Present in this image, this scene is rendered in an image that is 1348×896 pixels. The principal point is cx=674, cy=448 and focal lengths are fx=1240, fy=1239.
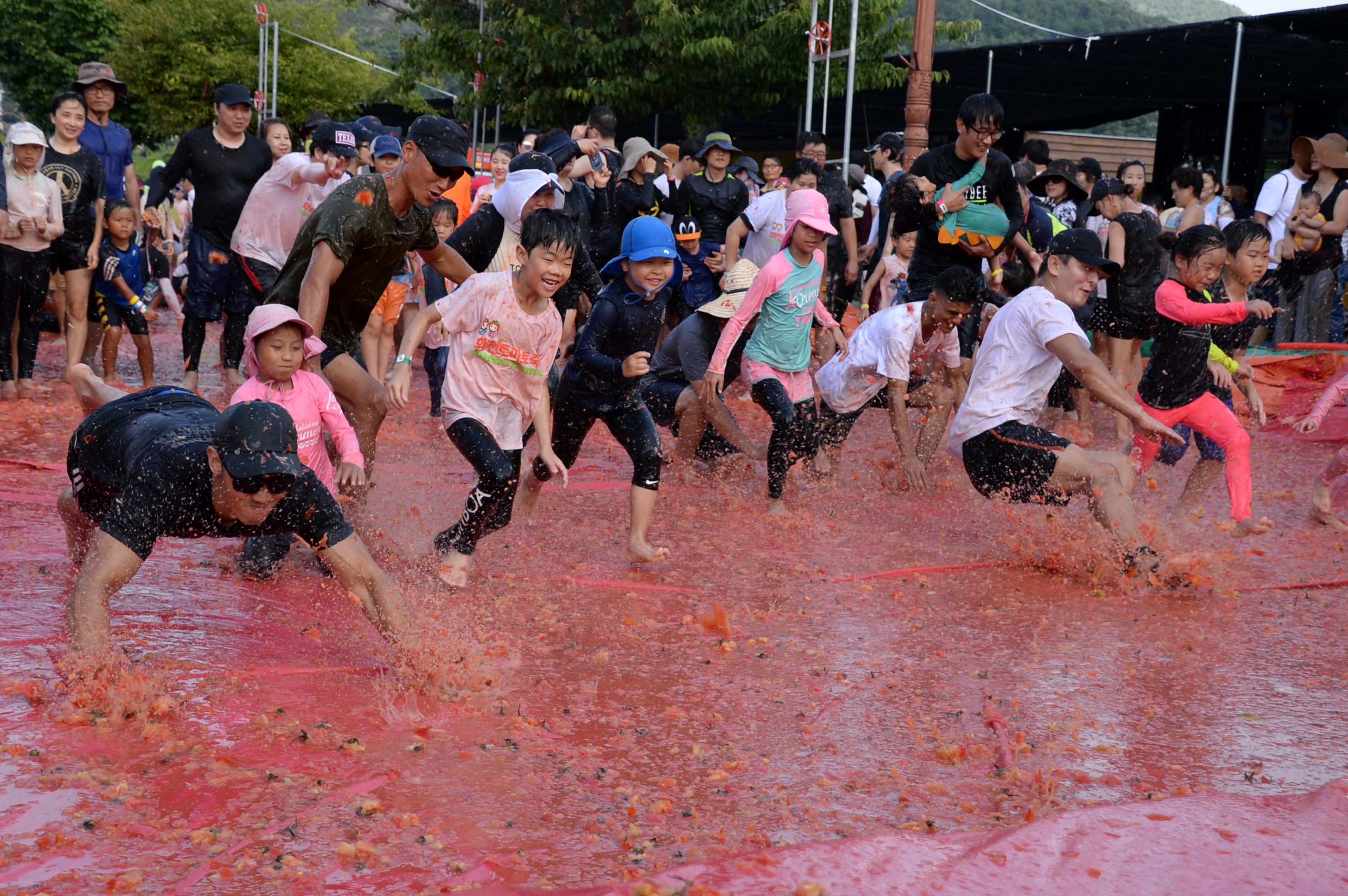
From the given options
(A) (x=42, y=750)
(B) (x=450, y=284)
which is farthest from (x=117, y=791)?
(B) (x=450, y=284)

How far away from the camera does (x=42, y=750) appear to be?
337 cm

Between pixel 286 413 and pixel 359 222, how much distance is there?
1687 millimetres

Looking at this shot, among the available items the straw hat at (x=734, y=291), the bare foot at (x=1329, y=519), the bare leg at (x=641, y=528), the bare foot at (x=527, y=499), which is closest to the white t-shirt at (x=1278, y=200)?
the bare foot at (x=1329, y=519)

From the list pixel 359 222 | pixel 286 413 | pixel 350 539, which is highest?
pixel 359 222

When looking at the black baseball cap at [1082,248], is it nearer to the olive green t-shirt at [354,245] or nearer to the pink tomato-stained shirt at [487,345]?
the pink tomato-stained shirt at [487,345]

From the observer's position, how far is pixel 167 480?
357cm

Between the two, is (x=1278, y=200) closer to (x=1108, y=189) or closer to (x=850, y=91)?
(x=1108, y=189)

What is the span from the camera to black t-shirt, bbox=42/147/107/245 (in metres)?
8.62

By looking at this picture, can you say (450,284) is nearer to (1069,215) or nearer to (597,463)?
(597,463)

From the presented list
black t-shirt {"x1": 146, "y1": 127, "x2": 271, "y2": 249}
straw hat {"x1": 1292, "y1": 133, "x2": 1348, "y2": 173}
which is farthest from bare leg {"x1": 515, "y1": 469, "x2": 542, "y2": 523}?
straw hat {"x1": 1292, "y1": 133, "x2": 1348, "y2": 173}

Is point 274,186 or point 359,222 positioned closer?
point 359,222

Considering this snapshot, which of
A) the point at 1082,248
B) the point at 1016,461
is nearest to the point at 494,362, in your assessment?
the point at 1016,461

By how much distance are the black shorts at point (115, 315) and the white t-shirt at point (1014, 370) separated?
6.22m

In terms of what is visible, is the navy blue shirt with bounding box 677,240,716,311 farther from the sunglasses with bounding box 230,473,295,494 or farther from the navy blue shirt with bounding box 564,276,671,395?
the sunglasses with bounding box 230,473,295,494
